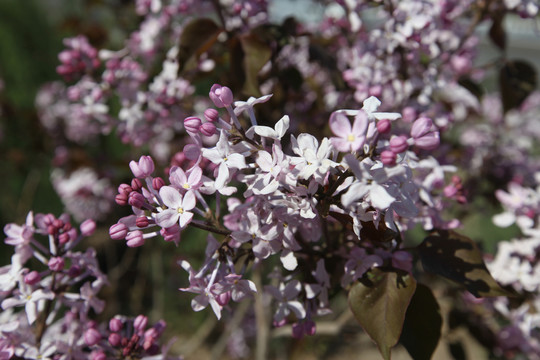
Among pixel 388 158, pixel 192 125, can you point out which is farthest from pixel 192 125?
pixel 388 158

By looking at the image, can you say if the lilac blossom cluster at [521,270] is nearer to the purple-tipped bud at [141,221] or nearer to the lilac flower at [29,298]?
the purple-tipped bud at [141,221]

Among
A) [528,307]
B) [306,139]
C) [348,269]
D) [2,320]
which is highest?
[306,139]

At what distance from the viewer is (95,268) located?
87 centimetres

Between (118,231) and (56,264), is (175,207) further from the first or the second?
(56,264)

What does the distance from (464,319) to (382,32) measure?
1017 mm

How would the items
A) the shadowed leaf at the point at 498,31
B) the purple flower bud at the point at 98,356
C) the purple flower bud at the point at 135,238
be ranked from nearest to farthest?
the purple flower bud at the point at 135,238 → the purple flower bud at the point at 98,356 → the shadowed leaf at the point at 498,31

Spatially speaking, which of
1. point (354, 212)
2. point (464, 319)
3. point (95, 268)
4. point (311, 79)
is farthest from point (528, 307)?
point (95, 268)

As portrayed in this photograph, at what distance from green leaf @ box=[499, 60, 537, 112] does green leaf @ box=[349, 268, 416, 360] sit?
942mm

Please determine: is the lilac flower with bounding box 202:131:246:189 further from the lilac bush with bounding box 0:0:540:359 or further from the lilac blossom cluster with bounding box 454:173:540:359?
the lilac blossom cluster with bounding box 454:173:540:359

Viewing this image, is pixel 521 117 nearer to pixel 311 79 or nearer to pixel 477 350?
pixel 311 79

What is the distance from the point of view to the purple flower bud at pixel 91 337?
0.82 metres

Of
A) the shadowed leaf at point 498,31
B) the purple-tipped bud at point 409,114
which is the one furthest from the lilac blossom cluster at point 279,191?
the shadowed leaf at point 498,31

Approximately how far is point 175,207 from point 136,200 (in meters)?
0.06

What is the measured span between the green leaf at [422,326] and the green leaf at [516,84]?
2.95 feet
